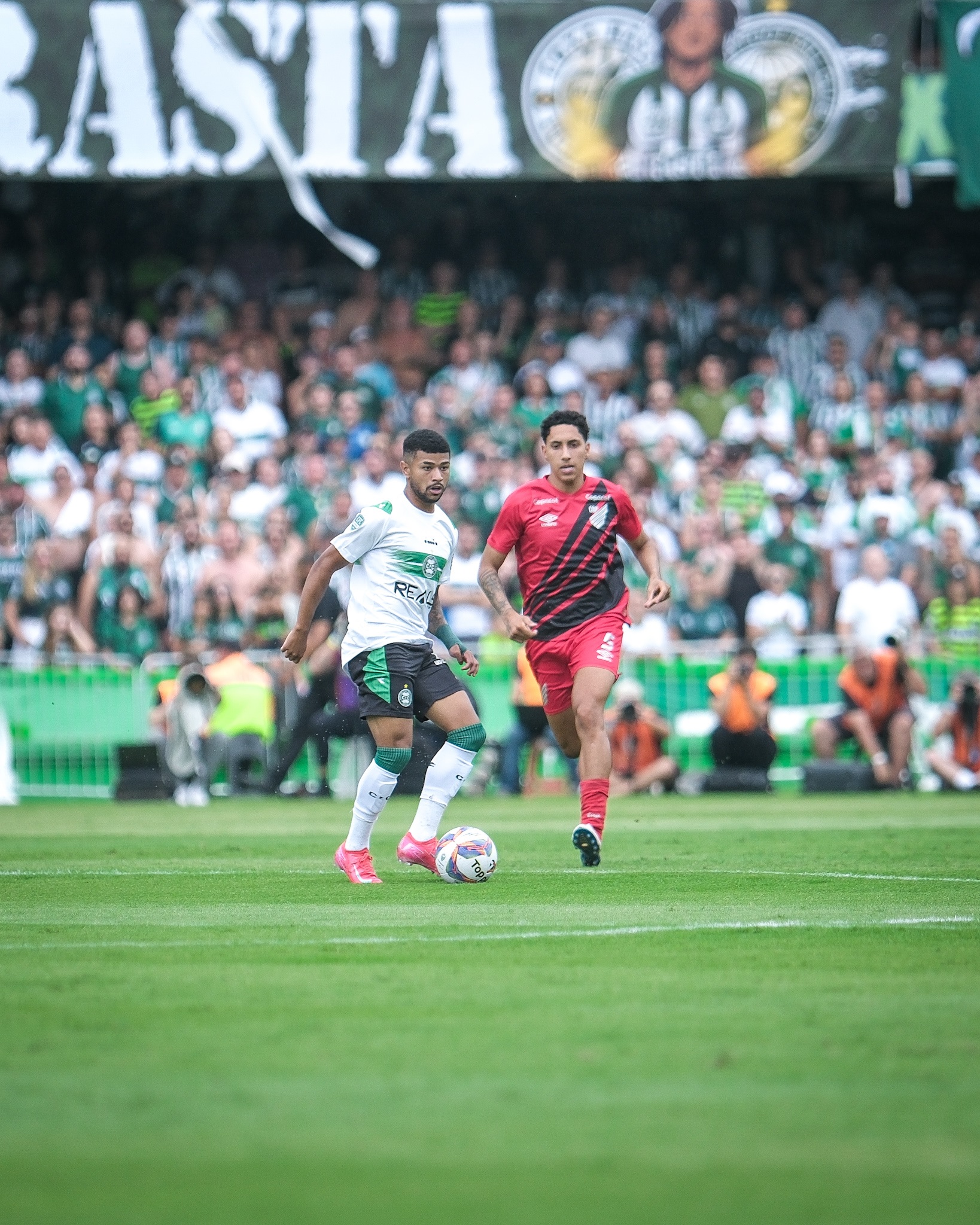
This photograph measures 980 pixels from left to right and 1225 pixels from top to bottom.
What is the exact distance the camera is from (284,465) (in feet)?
71.4

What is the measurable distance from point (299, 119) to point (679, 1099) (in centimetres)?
2010

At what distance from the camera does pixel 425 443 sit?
9359mm

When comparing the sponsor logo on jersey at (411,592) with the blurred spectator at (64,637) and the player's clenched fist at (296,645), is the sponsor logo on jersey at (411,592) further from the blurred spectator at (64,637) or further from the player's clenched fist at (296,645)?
the blurred spectator at (64,637)

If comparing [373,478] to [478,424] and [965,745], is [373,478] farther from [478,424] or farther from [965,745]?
[965,745]

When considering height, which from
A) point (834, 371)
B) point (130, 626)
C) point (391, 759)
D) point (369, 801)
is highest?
point (834, 371)

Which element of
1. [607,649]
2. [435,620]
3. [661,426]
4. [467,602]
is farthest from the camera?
[661,426]

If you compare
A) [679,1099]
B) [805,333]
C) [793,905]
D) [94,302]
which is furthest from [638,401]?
[679,1099]

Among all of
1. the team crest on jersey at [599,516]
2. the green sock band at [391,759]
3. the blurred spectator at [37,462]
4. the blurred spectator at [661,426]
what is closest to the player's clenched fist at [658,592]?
the team crest on jersey at [599,516]

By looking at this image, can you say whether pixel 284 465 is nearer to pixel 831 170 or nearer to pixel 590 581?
pixel 831 170

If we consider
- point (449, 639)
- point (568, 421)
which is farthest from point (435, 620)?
point (568, 421)

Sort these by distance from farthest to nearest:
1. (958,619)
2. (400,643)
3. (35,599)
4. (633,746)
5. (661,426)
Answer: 1. (661,426)
2. (35,599)
3. (958,619)
4. (633,746)
5. (400,643)

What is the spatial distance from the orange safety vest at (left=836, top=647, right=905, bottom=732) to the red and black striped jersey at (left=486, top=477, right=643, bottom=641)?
848 cm

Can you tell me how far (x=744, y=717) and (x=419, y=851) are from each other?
30.7ft

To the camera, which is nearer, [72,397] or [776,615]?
[776,615]
